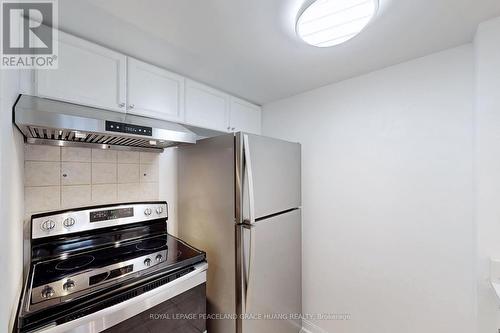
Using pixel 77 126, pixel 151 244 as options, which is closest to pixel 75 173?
pixel 77 126

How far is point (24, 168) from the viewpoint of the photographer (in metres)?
1.14

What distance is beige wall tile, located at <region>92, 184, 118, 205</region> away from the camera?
4.57 ft

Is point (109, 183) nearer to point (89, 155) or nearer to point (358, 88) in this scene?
point (89, 155)

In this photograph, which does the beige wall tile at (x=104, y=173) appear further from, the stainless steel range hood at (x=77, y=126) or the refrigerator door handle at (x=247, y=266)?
the refrigerator door handle at (x=247, y=266)

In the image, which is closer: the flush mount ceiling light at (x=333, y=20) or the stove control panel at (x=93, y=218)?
the flush mount ceiling light at (x=333, y=20)

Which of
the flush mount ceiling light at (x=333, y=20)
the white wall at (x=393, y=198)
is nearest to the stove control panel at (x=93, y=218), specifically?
the white wall at (x=393, y=198)

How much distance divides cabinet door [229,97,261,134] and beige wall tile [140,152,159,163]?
0.72 meters

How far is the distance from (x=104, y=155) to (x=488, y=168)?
7.67 ft

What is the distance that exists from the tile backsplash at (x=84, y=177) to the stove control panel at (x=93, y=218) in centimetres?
6

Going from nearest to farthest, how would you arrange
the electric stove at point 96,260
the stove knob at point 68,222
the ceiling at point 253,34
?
the electric stove at point 96,260, the ceiling at point 253,34, the stove knob at point 68,222

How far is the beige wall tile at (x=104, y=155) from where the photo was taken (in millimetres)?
1403

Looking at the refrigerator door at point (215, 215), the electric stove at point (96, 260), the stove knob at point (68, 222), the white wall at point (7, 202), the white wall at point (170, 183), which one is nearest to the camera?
the white wall at point (7, 202)

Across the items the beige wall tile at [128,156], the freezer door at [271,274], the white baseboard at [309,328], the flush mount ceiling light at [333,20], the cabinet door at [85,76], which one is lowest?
the white baseboard at [309,328]

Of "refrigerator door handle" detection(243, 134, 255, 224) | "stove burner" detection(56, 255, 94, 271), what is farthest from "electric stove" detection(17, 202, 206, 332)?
"refrigerator door handle" detection(243, 134, 255, 224)
